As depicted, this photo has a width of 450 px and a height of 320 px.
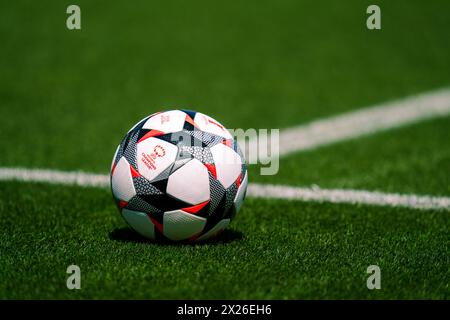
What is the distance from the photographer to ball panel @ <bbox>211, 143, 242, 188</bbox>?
15.0 ft

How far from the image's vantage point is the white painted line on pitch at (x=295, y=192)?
239 inches

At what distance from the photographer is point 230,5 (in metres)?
16.5

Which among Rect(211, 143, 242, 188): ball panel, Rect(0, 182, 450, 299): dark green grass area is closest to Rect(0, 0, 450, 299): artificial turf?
Rect(0, 182, 450, 299): dark green grass area

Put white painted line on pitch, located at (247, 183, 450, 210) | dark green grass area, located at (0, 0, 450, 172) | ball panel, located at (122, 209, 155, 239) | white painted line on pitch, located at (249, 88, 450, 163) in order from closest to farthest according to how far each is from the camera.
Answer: ball panel, located at (122, 209, 155, 239)
white painted line on pitch, located at (247, 183, 450, 210)
white painted line on pitch, located at (249, 88, 450, 163)
dark green grass area, located at (0, 0, 450, 172)

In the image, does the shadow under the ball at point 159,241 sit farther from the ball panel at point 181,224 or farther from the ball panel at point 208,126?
the ball panel at point 208,126

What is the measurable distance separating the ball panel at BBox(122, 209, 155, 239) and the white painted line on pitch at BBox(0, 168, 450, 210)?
1.86 meters

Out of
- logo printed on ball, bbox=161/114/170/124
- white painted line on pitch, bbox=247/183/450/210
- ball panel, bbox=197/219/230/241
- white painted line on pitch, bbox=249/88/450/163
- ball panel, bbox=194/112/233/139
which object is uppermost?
logo printed on ball, bbox=161/114/170/124

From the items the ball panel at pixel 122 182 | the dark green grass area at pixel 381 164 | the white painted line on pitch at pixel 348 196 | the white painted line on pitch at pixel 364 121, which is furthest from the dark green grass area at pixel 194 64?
the ball panel at pixel 122 182

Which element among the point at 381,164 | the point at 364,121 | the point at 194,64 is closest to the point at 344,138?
the point at 364,121

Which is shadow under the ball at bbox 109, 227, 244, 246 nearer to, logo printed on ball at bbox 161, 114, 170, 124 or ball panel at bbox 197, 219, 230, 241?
ball panel at bbox 197, 219, 230, 241

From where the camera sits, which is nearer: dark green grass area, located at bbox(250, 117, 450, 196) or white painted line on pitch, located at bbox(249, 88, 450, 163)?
dark green grass area, located at bbox(250, 117, 450, 196)

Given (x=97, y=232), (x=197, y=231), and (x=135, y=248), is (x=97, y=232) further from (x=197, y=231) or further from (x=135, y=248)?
(x=197, y=231)
